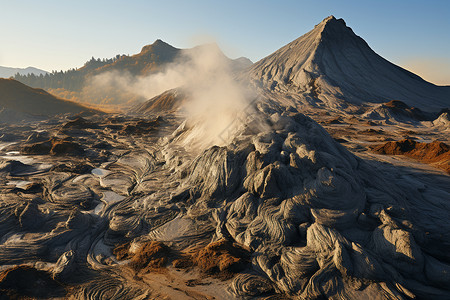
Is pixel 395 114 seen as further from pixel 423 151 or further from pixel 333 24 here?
pixel 333 24

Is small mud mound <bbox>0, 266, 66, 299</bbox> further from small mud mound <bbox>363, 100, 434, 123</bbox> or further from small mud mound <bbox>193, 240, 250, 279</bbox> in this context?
small mud mound <bbox>363, 100, 434, 123</bbox>

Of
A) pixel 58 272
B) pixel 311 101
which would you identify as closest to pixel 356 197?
pixel 58 272

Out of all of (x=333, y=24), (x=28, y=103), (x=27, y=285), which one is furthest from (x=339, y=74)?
(x=28, y=103)

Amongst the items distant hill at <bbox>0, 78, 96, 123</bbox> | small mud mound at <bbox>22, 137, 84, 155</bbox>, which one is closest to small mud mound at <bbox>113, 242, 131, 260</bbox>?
small mud mound at <bbox>22, 137, 84, 155</bbox>

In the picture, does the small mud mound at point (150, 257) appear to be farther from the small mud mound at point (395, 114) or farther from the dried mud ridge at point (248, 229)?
the small mud mound at point (395, 114)

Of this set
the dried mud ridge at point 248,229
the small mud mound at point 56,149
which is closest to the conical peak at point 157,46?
the small mud mound at point 56,149

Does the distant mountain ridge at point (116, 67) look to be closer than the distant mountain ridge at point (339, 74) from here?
No

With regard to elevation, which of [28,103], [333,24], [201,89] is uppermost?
[333,24]
